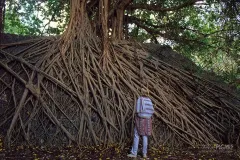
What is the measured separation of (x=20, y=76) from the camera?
6.78m

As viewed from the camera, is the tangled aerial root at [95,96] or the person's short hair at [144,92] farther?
the person's short hair at [144,92]

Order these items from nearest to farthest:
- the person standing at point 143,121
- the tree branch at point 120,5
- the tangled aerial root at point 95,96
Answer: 1. the person standing at point 143,121
2. the tangled aerial root at point 95,96
3. the tree branch at point 120,5

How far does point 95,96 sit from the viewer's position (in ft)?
21.6

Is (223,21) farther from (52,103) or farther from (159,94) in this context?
(52,103)

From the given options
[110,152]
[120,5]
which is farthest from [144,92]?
[120,5]

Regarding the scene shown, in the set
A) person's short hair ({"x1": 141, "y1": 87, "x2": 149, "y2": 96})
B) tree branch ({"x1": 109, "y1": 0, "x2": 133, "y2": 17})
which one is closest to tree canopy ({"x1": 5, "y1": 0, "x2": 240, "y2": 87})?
tree branch ({"x1": 109, "y1": 0, "x2": 133, "y2": 17})

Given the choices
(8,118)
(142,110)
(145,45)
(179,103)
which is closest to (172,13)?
(145,45)

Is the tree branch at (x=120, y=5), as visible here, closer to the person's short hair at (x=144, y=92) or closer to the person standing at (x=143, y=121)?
the person's short hair at (x=144, y=92)

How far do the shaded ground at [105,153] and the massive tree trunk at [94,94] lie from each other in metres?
0.26

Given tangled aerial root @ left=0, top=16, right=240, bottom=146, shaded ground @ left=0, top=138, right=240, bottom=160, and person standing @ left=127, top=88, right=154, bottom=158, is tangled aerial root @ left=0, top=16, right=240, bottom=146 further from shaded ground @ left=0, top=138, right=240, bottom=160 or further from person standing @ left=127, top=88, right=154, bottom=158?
person standing @ left=127, top=88, right=154, bottom=158

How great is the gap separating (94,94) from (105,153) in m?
1.36

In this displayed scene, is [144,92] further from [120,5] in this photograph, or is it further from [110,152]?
[120,5]

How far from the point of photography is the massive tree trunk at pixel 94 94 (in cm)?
621

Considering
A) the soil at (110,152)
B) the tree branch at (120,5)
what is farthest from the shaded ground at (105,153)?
the tree branch at (120,5)
